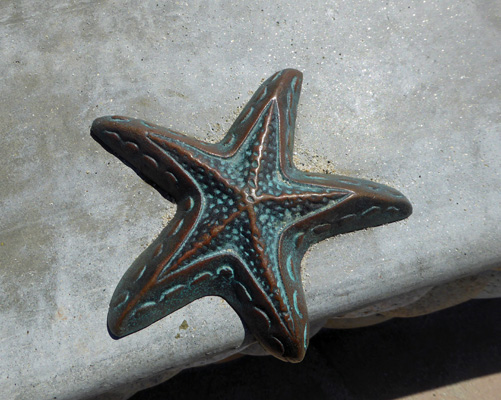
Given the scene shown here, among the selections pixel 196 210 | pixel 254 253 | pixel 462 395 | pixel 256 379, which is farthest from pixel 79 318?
pixel 462 395

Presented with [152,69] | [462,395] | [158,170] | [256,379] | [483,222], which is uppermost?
[152,69]

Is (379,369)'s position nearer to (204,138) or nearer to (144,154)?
(204,138)

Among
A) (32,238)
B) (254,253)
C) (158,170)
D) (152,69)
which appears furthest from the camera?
(152,69)

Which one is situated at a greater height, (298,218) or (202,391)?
(298,218)

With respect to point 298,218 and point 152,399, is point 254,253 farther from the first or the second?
point 152,399

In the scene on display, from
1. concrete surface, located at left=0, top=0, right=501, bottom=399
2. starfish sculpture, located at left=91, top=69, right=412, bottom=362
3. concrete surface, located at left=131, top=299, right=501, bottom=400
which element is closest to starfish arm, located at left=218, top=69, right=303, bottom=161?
starfish sculpture, located at left=91, top=69, right=412, bottom=362

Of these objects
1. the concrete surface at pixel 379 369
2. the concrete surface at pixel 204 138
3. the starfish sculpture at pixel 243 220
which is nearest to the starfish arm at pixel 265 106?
the starfish sculpture at pixel 243 220
